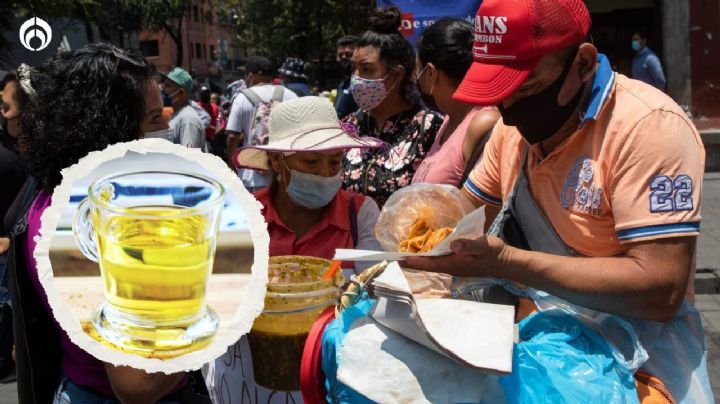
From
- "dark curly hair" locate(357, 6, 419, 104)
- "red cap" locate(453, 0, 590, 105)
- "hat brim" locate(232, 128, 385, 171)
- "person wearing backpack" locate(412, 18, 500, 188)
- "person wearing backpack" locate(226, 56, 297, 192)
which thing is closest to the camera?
"red cap" locate(453, 0, 590, 105)

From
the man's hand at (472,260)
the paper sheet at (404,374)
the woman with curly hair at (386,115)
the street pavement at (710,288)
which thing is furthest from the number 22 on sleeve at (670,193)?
the street pavement at (710,288)

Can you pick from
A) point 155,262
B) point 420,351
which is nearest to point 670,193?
point 420,351

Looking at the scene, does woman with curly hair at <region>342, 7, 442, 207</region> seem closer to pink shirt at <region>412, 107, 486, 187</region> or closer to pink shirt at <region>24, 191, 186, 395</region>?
pink shirt at <region>412, 107, 486, 187</region>

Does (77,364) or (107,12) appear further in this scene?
(107,12)

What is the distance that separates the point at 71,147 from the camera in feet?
4.42

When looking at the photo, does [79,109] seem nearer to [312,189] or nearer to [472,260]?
[472,260]

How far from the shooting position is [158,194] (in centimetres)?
99

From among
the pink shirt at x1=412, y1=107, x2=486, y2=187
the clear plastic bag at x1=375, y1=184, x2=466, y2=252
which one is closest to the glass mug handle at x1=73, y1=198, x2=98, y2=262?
the clear plastic bag at x1=375, y1=184, x2=466, y2=252

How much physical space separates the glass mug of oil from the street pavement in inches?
182

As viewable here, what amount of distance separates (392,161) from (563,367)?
7.48ft

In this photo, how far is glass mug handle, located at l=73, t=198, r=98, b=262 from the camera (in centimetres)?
97

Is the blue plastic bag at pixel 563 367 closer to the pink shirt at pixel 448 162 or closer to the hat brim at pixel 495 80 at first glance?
the hat brim at pixel 495 80

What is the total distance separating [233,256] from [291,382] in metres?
0.89

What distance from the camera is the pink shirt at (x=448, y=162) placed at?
3.29 metres
